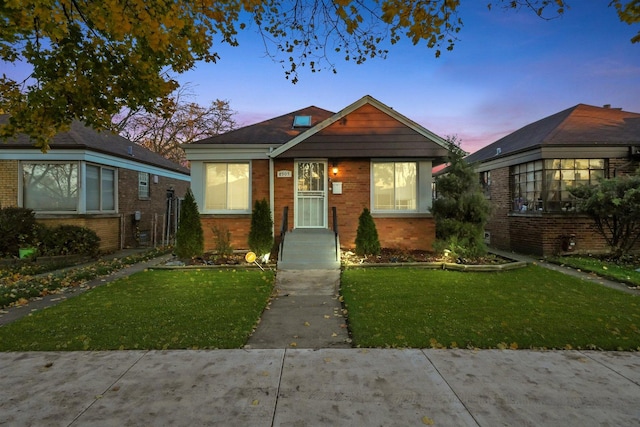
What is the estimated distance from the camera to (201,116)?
32.7m

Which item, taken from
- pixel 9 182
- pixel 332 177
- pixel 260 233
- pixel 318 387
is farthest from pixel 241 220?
pixel 318 387

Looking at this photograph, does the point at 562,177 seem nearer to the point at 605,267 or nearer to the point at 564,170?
the point at 564,170

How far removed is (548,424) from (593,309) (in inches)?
159

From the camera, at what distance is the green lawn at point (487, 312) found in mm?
4484

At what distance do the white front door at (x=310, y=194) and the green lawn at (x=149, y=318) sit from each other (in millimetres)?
4082

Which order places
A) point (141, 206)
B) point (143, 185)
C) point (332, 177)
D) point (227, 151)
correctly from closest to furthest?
point (332, 177) → point (227, 151) → point (141, 206) → point (143, 185)

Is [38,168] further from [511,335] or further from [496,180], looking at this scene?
[496,180]

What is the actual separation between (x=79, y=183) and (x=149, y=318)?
9.65m

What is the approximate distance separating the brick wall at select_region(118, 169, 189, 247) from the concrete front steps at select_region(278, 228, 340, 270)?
806 centimetres

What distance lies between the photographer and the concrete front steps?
30.3 ft

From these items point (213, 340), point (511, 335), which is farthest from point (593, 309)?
point (213, 340)

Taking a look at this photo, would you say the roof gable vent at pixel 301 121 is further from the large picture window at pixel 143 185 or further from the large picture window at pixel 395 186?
the large picture window at pixel 143 185

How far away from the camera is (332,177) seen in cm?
1159

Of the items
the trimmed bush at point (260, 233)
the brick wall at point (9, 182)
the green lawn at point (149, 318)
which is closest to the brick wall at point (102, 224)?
the brick wall at point (9, 182)
